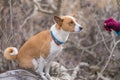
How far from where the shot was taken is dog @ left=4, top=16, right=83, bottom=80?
3225 millimetres

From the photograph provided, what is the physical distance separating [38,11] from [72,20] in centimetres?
247

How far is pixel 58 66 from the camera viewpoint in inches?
167

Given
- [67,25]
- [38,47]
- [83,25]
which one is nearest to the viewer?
[67,25]

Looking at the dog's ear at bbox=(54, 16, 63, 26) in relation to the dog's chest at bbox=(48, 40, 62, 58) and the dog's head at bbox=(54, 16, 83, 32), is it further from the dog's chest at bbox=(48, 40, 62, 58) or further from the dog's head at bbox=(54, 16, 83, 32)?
the dog's chest at bbox=(48, 40, 62, 58)

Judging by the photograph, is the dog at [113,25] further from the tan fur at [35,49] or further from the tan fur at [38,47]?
the tan fur at [35,49]

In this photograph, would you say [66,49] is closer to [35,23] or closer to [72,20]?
[35,23]

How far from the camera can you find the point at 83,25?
565 cm

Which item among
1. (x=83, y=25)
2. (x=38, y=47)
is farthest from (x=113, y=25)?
(x=83, y=25)

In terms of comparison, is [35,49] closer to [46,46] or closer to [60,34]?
[46,46]

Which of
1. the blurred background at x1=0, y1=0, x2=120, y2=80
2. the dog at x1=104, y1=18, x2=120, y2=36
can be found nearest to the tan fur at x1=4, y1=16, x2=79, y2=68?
the dog at x1=104, y1=18, x2=120, y2=36

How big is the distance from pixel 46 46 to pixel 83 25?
8.02 feet

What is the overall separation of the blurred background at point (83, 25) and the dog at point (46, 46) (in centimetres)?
118

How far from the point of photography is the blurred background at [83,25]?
503 centimetres

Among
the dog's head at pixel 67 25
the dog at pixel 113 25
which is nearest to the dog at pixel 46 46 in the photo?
the dog's head at pixel 67 25
